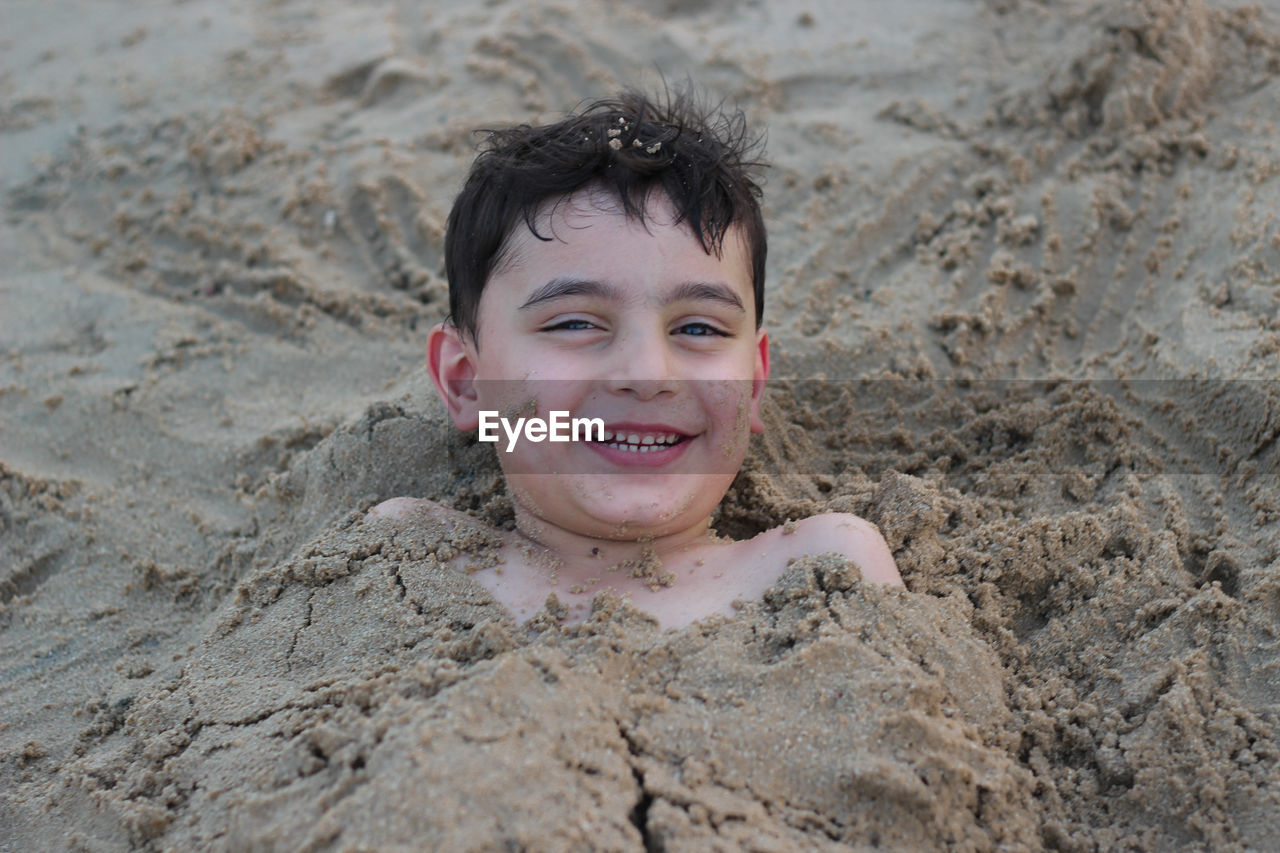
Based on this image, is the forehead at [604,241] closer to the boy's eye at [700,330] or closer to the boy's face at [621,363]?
the boy's face at [621,363]

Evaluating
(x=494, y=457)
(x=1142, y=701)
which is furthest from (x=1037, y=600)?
(x=494, y=457)

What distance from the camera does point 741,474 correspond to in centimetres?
280

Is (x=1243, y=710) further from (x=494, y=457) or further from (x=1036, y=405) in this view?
(x=494, y=457)

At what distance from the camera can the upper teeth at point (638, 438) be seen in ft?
7.56

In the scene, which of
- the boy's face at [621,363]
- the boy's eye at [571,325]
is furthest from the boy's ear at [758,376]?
the boy's eye at [571,325]

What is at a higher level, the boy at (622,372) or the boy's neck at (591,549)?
the boy at (622,372)

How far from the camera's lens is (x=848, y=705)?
1853mm

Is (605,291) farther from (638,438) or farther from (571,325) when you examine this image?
(638,438)

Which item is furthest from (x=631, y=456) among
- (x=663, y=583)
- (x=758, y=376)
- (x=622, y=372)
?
(x=758, y=376)

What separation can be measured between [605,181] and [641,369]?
0.51m

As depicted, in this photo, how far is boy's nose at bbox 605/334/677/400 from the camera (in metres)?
2.23

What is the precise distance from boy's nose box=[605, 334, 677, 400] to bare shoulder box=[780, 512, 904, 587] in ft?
1.44

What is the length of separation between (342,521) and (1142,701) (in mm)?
1803

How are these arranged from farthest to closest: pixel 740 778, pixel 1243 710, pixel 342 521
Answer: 1. pixel 342 521
2. pixel 1243 710
3. pixel 740 778
